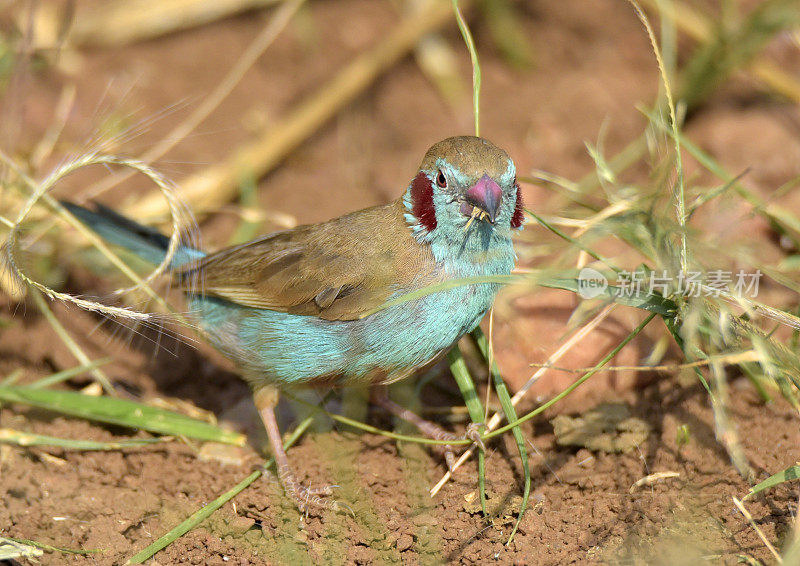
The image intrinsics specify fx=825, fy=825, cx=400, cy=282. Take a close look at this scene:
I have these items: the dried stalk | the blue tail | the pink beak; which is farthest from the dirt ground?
the pink beak

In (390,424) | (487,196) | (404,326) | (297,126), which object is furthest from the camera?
(297,126)

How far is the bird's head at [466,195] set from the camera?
3.11 m

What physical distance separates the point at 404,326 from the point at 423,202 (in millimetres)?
518

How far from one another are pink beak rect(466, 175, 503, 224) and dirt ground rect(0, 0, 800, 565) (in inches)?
37.0

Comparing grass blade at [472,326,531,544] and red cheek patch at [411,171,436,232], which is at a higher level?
Result: red cheek patch at [411,171,436,232]

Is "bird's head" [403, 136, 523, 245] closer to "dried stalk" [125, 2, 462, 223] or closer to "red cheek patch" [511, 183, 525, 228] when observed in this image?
"red cheek patch" [511, 183, 525, 228]

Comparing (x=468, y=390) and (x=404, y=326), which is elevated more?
(x=404, y=326)

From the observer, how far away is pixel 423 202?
333 cm

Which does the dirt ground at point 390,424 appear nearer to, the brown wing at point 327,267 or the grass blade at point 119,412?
the grass blade at point 119,412

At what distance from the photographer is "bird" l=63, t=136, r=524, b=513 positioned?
3.19 metres

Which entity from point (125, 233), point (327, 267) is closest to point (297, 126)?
point (125, 233)

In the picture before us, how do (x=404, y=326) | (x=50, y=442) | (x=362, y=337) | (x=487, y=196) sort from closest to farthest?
(x=487, y=196), (x=404, y=326), (x=362, y=337), (x=50, y=442)

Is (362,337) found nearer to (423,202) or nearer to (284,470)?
(423,202)
